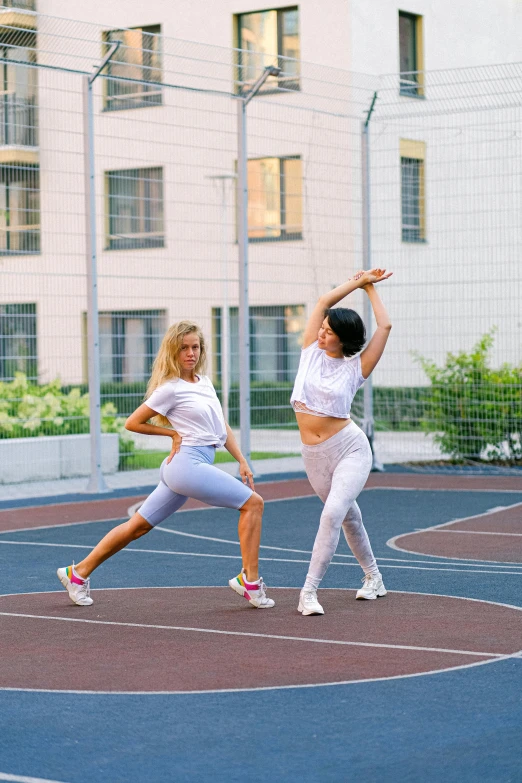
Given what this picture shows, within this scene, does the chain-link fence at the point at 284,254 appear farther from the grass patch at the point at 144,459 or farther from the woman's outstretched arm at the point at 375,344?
the woman's outstretched arm at the point at 375,344

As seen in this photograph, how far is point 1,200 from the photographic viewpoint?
1528 cm

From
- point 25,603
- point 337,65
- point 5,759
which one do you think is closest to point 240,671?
point 5,759

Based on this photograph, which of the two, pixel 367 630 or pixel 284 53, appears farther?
pixel 284 53

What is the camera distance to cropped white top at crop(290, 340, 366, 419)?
8250 millimetres

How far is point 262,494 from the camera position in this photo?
51.3ft

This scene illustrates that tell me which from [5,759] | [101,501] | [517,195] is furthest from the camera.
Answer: [517,195]

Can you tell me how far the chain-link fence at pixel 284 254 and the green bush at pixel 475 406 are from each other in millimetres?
26

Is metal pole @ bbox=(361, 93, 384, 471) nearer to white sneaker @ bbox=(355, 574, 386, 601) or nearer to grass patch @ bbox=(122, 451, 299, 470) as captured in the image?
grass patch @ bbox=(122, 451, 299, 470)

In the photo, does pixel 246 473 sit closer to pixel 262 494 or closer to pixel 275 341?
pixel 262 494

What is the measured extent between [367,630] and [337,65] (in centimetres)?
2158

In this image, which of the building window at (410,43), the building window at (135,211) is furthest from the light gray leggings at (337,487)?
the building window at (410,43)

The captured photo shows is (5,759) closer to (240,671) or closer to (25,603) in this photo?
(240,671)

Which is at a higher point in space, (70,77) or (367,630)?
(70,77)

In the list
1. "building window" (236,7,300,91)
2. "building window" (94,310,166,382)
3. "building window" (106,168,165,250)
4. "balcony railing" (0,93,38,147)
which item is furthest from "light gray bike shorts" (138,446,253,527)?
"building window" (236,7,300,91)
